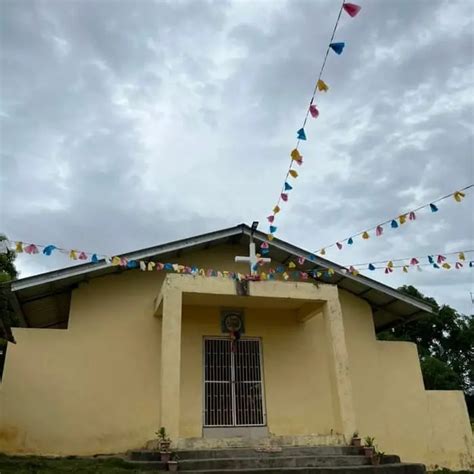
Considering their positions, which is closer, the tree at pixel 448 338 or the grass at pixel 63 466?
the grass at pixel 63 466

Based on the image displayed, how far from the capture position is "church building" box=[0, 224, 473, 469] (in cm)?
898

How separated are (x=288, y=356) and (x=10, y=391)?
546 cm

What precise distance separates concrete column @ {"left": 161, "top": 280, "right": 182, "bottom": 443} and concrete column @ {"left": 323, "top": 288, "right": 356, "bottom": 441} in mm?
2951

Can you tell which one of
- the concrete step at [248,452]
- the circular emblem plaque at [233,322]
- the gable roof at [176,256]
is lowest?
the concrete step at [248,452]

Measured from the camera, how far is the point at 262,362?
10492 millimetres

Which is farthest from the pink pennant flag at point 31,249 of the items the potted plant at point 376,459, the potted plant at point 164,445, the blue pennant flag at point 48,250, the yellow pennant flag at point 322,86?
the potted plant at point 376,459

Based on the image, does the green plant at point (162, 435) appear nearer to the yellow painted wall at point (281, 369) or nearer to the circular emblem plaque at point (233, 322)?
the yellow painted wall at point (281, 369)

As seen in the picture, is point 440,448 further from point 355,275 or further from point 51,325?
point 51,325

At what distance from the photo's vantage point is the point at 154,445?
8.38 metres

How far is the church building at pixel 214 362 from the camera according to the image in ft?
29.5

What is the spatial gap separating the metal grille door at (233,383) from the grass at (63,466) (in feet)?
8.65

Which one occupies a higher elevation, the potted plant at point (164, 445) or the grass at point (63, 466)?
the potted plant at point (164, 445)

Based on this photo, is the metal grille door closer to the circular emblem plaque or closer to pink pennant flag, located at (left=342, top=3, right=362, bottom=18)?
the circular emblem plaque

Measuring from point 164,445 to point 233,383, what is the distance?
2.75 m
